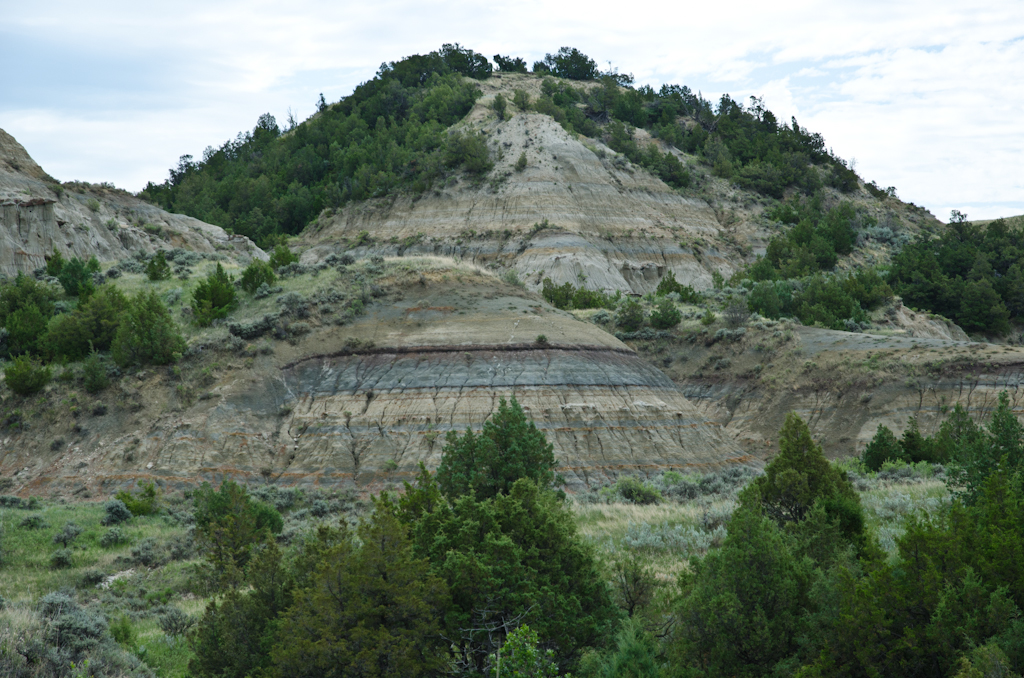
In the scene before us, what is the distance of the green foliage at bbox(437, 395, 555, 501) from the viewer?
19875 millimetres

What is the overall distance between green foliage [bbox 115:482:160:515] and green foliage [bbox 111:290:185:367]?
24.9ft

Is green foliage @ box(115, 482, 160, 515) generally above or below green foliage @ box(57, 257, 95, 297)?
below

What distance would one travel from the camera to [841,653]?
10.9 meters

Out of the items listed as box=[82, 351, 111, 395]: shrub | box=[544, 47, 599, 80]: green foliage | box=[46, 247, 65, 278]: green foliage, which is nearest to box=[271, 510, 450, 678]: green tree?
box=[82, 351, 111, 395]: shrub

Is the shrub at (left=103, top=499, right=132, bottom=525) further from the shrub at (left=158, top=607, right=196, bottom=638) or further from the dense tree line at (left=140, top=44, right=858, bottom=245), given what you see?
the dense tree line at (left=140, top=44, right=858, bottom=245)

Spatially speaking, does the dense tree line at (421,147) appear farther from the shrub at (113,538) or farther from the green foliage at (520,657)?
the green foliage at (520,657)

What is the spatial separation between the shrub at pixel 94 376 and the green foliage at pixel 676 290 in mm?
41320

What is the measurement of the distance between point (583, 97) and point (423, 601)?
10318 centimetres

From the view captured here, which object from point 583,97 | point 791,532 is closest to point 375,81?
point 583,97

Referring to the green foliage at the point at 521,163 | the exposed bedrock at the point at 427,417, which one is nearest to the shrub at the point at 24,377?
the exposed bedrock at the point at 427,417

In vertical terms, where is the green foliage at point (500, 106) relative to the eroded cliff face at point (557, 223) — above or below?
above

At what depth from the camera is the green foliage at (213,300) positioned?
38.9 m

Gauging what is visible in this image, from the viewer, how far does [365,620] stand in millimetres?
11258

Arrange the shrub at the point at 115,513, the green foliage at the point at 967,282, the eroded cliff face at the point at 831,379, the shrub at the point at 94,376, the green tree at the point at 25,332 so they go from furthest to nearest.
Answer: the green foliage at the point at 967,282, the eroded cliff face at the point at 831,379, the green tree at the point at 25,332, the shrub at the point at 94,376, the shrub at the point at 115,513
